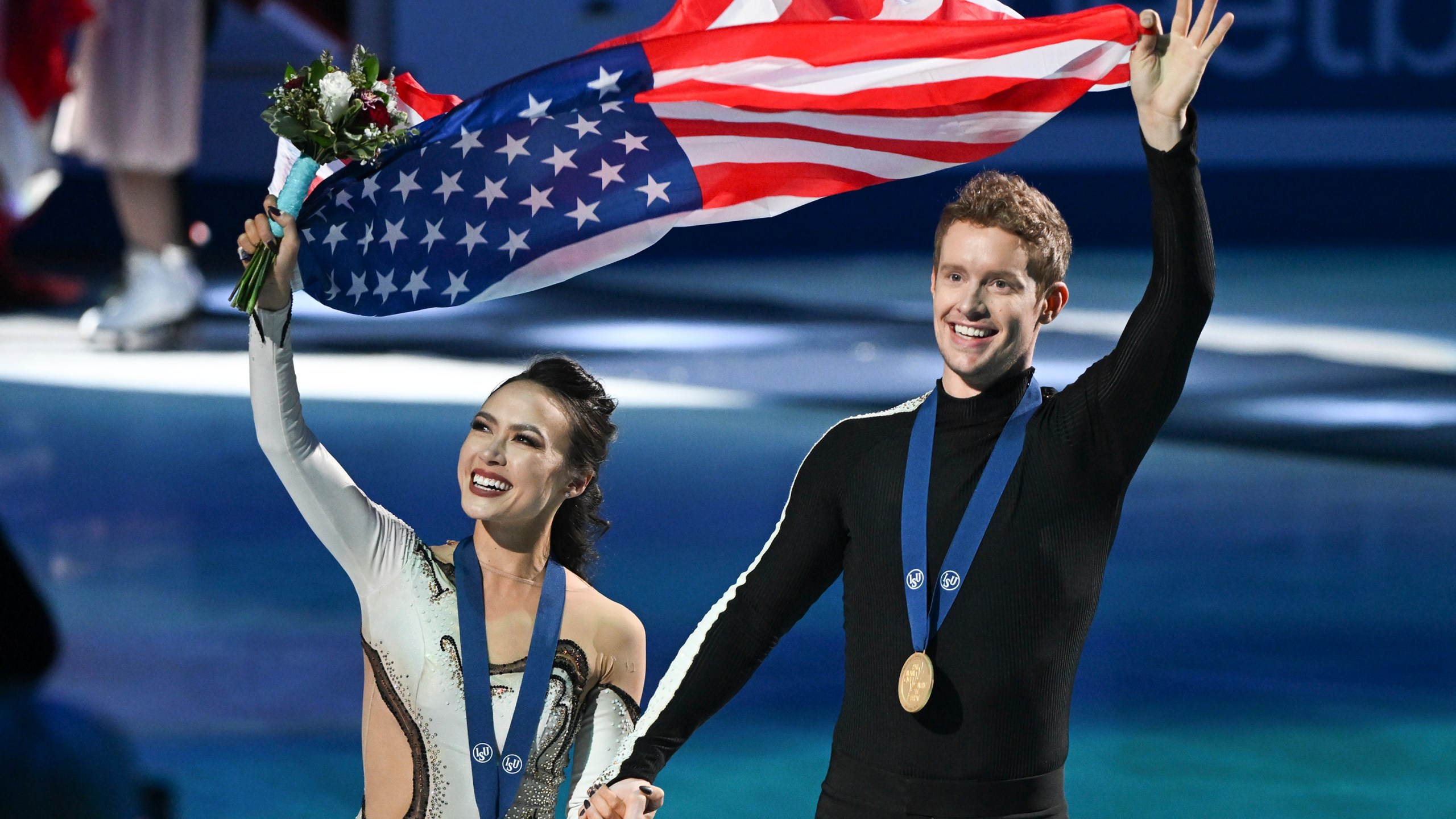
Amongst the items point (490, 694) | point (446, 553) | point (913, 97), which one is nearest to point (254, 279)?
point (446, 553)

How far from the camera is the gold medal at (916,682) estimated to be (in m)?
2.45

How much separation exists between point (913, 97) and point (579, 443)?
30.3 inches

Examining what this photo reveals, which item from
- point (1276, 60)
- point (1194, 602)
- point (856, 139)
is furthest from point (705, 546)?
point (1276, 60)

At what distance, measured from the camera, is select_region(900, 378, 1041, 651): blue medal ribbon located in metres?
2.50

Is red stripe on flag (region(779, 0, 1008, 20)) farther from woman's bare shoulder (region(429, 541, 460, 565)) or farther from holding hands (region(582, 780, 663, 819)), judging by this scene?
holding hands (region(582, 780, 663, 819))

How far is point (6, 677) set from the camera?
15.6 ft

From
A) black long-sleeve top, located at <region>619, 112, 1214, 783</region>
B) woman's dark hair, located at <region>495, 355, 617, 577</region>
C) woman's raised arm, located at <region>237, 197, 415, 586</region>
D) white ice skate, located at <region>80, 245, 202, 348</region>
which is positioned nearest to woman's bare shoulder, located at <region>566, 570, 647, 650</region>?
woman's dark hair, located at <region>495, 355, 617, 577</region>

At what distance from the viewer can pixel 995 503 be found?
2.51 meters

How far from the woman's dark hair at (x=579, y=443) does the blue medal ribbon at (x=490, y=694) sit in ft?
0.63

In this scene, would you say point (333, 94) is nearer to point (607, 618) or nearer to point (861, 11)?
point (607, 618)

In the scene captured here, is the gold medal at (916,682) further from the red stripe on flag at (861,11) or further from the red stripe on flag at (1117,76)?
the red stripe on flag at (861,11)

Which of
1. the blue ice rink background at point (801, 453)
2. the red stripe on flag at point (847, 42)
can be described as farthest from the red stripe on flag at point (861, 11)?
the blue ice rink background at point (801, 453)

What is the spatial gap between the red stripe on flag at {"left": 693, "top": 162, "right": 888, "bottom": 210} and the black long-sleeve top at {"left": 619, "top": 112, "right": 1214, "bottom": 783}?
0.72m

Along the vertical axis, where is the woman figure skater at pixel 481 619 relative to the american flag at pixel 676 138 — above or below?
below
